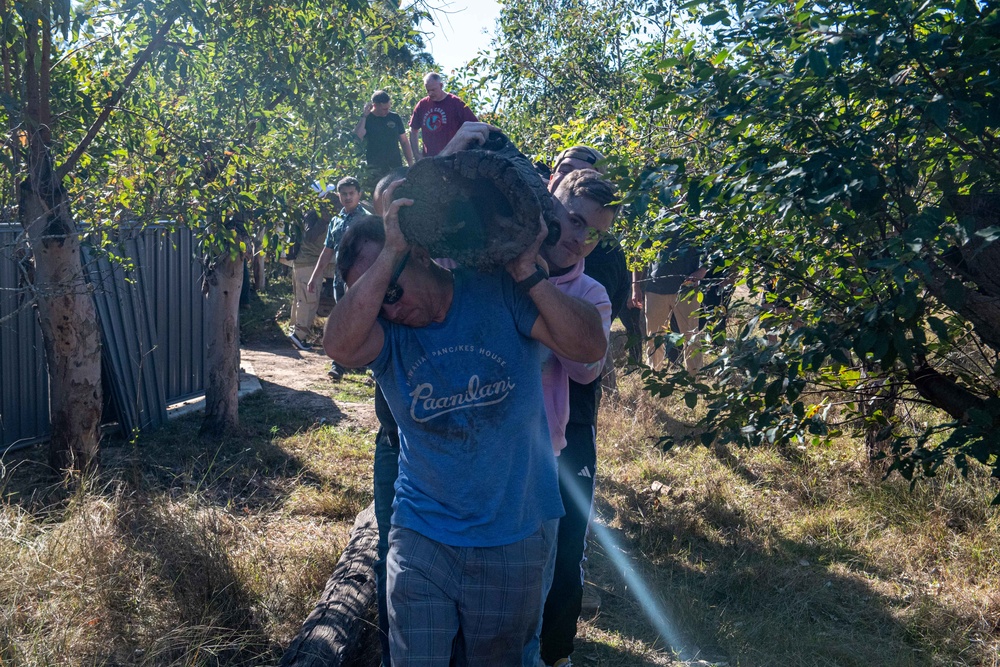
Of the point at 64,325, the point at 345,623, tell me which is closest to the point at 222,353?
the point at 64,325

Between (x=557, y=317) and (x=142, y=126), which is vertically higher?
(x=142, y=126)

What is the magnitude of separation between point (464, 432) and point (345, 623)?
1.39 metres

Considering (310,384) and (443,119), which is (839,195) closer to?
(443,119)

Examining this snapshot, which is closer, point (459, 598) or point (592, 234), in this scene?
point (459, 598)

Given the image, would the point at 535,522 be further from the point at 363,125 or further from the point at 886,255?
the point at 363,125

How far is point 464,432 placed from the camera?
7.40ft

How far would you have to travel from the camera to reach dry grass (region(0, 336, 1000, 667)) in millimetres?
3541

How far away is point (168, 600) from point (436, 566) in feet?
6.17

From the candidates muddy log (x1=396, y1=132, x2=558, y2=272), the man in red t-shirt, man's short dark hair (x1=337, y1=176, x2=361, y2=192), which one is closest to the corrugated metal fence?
man's short dark hair (x1=337, y1=176, x2=361, y2=192)

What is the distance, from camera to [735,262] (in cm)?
353

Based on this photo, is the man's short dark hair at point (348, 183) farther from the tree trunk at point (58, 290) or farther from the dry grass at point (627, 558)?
the tree trunk at point (58, 290)

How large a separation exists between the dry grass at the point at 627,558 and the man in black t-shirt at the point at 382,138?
126 inches

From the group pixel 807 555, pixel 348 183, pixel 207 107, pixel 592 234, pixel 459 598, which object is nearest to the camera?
pixel 459 598

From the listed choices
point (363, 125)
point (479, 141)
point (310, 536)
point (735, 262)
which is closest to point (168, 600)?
point (310, 536)
